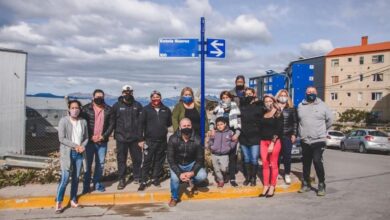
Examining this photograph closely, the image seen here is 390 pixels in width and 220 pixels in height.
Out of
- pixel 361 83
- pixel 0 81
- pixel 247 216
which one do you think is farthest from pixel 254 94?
pixel 361 83

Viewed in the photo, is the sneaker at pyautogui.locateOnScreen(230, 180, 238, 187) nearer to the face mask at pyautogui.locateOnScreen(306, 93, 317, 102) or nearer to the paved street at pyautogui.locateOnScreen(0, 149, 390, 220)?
the paved street at pyautogui.locateOnScreen(0, 149, 390, 220)

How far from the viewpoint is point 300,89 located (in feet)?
59.8

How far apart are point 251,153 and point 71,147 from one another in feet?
11.6

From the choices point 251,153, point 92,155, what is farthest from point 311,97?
point 92,155

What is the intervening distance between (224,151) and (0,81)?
812cm

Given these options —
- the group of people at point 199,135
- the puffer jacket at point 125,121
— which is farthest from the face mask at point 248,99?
the puffer jacket at point 125,121

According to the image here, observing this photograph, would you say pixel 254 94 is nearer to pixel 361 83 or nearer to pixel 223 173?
pixel 223 173

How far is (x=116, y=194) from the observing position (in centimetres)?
764

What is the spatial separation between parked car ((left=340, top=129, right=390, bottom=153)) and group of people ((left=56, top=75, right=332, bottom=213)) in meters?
17.2

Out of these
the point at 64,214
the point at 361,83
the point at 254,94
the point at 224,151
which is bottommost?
the point at 64,214

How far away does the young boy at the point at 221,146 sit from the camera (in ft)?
27.0

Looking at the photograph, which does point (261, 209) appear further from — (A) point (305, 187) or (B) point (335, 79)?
(B) point (335, 79)

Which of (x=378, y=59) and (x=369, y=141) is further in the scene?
(x=378, y=59)

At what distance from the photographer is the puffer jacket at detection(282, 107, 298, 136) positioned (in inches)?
335
